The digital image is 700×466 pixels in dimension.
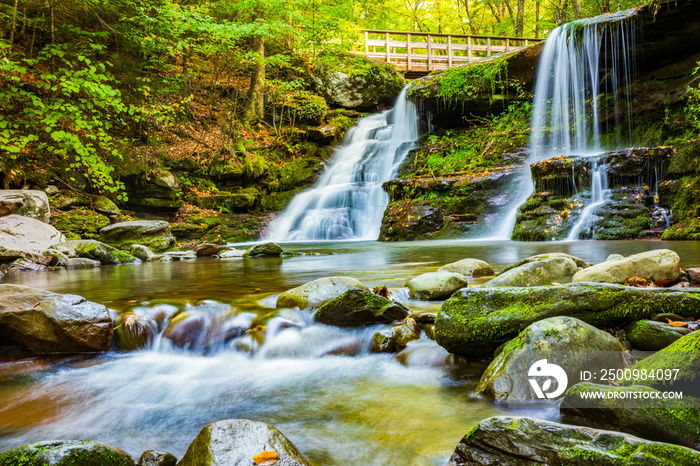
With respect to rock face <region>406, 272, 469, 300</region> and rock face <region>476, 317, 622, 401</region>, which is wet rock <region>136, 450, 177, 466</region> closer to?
rock face <region>476, 317, 622, 401</region>

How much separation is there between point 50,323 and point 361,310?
7.87 ft

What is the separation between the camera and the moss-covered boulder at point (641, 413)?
5.10 feet

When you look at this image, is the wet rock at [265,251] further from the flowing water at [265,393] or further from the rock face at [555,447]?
the rock face at [555,447]

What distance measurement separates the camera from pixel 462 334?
2660 mm

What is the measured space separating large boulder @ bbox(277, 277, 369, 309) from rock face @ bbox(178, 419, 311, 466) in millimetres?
2166

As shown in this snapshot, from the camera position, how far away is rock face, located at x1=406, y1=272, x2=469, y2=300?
13.0ft

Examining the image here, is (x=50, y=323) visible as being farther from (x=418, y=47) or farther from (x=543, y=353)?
(x=418, y=47)

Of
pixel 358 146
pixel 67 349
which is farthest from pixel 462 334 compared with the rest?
pixel 358 146

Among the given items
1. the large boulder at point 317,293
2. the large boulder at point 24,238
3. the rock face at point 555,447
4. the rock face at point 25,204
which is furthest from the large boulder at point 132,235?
the rock face at point 555,447

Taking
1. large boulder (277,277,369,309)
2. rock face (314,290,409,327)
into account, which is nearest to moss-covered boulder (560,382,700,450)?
rock face (314,290,409,327)

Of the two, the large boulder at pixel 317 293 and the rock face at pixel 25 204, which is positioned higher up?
the rock face at pixel 25 204

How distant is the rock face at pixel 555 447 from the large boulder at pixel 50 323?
2.92m

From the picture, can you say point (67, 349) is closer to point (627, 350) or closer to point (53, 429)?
point (53, 429)

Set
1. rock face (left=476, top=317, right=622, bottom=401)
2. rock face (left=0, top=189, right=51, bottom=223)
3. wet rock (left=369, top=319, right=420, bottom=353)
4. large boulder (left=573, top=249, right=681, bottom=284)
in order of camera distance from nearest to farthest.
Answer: rock face (left=476, top=317, right=622, bottom=401), wet rock (left=369, top=319, right=420, bottom=353), large boulder (left=573, top=249, right=681, bottom=284), rock face (left=0, top=189, right=51, bottom=223)
